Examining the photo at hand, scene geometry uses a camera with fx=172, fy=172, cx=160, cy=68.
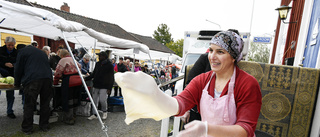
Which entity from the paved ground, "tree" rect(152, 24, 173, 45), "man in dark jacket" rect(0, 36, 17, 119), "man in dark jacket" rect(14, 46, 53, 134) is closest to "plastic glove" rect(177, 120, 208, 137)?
the paved ground

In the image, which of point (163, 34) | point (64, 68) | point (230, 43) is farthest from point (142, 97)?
point (163, 34)

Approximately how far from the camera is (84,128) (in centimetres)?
478

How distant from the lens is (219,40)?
1.26 meters

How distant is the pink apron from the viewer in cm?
124

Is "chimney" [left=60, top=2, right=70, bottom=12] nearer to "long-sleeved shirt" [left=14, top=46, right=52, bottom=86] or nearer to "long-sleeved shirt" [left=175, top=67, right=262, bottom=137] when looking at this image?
"long-sleeved shirt" [left=14, top=46, right=52, bottom=86]

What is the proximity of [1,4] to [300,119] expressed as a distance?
19.2ft

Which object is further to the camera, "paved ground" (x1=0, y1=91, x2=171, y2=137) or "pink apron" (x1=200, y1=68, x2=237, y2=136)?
"paved ground" (x1=0, y1=91, x2=171, y2=137)

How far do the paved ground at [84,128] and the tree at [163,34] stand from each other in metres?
47.3

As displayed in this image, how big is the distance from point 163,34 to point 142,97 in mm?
52657

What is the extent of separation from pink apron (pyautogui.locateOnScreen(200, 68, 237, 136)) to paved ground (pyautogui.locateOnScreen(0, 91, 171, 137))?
3.70m

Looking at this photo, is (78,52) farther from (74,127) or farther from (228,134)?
(228,134)

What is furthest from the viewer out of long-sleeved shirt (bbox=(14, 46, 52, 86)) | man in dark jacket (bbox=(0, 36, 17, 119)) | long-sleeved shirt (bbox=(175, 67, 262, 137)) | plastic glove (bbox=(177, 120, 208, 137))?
man in dark jacket (bbox=(0, 36, 17, 119))

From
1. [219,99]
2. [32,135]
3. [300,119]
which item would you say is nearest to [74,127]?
[32,135]

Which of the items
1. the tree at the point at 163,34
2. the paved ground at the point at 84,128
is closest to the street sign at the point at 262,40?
the paved ground at the point at 84,128
